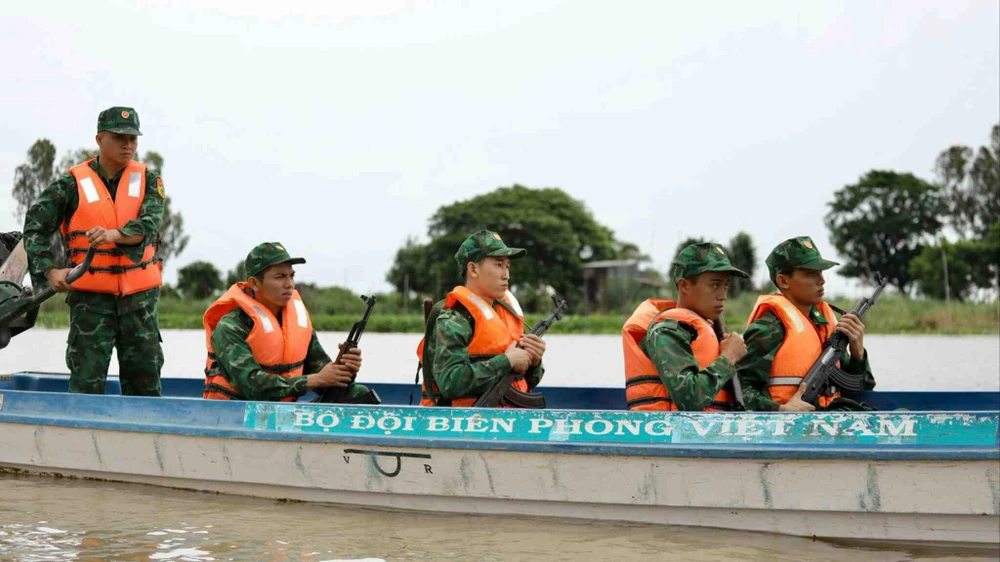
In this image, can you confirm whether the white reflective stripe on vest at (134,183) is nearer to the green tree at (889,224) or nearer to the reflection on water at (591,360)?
the reflection on water at (591,360)

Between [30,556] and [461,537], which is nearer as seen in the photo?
[30,556]

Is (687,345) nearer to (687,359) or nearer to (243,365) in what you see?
(687,359)

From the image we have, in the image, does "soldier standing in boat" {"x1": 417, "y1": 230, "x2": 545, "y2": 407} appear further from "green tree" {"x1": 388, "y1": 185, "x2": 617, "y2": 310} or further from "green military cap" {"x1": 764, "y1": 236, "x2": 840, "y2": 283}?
"green tree" {"x1": 388, "y1": 185, "x2": 617, "y2": 310}

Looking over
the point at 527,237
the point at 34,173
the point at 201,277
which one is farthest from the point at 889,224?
the point at 34,173

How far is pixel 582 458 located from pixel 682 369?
827mm

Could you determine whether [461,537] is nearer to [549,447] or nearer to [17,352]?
[549,447]

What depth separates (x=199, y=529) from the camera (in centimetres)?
694

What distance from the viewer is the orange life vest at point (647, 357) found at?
254 inches

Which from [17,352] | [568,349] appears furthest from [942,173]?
[17,352]

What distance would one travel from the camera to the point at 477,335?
6953 millimetres

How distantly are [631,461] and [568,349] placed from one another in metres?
20.7

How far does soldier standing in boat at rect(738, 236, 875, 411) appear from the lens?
674cm

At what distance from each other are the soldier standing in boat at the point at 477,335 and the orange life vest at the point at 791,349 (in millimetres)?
1323

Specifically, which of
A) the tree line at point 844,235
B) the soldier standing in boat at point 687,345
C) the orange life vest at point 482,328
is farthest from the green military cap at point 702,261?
the tree line at point 844,235
